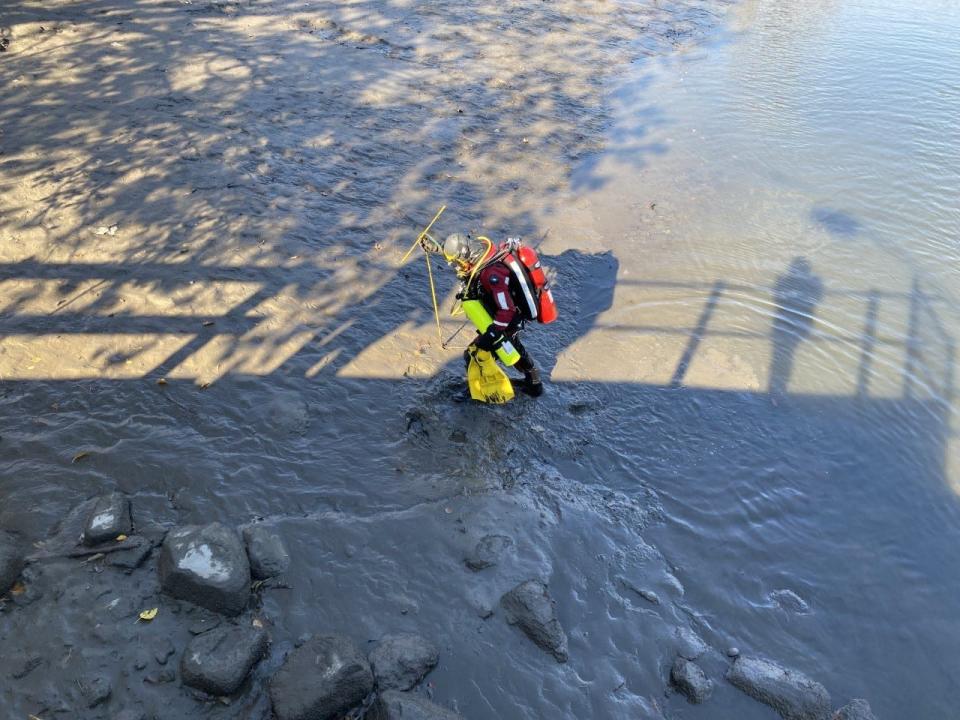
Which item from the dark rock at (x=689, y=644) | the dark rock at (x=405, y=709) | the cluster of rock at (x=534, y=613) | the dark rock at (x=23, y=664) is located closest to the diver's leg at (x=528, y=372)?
the cluster of rock at (x=534, y=613)

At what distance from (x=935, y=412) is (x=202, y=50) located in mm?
12141

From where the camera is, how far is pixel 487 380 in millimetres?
7168

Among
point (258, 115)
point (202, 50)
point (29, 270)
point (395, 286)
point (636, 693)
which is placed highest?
point (202, 50)

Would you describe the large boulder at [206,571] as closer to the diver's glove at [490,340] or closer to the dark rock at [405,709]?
the dark rock at [405,709]

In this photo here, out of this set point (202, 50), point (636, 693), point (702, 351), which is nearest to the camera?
point (636, 693)

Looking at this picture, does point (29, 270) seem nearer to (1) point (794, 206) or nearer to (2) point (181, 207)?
(2) point (181, 207)

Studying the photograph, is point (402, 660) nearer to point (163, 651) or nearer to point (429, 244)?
point (163, 651)

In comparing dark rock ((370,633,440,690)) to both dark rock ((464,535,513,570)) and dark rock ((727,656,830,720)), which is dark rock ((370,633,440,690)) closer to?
dark rock ((464,535,513,570))

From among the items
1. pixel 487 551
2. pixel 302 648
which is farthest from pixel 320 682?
pixel 487 551

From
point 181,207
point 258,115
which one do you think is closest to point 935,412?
point 181,207

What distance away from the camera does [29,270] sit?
7.81m

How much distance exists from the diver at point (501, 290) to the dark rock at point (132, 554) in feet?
10.6

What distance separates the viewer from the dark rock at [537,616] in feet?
17.7

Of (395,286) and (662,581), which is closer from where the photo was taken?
(662,581)
